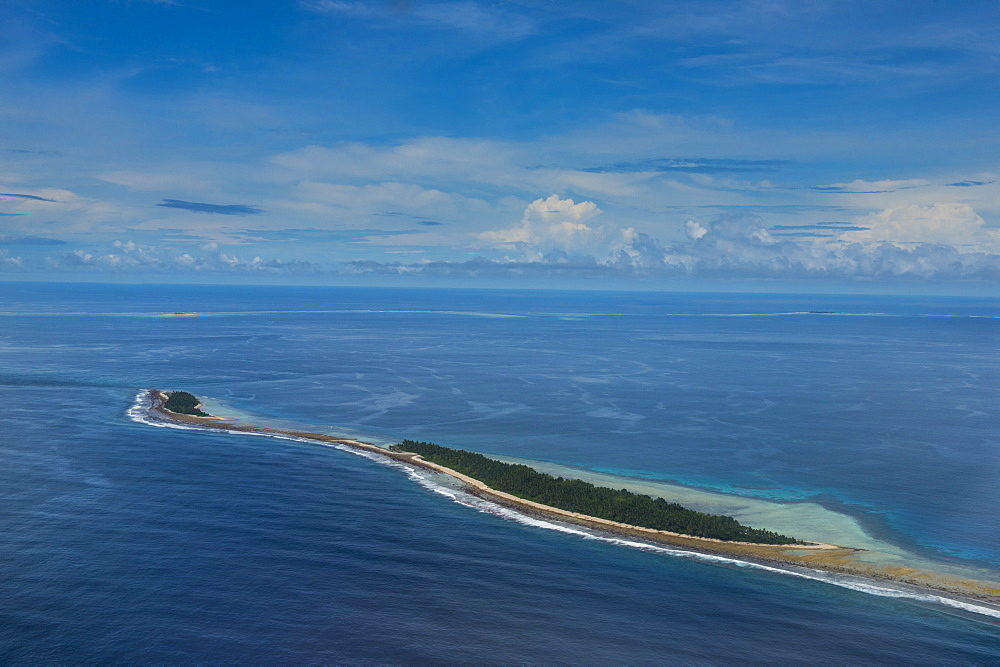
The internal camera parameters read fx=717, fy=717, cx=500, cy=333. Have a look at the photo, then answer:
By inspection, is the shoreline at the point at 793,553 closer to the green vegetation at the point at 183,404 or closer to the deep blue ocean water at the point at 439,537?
the deep blue ocean water at the point at 439,537

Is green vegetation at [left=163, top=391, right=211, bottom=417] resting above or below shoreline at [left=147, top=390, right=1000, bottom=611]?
above

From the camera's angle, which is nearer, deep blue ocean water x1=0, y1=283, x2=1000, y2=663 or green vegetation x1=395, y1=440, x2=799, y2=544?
deep blue ocean water x1=0, y1=283, x2=1000, y2=663

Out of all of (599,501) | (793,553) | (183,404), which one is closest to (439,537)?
(599,501)

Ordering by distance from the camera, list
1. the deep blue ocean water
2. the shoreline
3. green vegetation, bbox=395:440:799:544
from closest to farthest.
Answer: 1. the deep blue ocean water
2. the shoreline
3. green vegetation, bbox=395:440:799:544

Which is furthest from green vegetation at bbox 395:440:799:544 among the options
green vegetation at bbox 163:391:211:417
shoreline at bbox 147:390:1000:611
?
green vegetation at bbox 163:391:211:417

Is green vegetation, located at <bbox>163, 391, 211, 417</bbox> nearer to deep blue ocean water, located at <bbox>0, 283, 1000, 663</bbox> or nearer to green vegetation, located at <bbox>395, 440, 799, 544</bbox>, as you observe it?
deep blue ocean water, located at <bbox>0, 283, 1000, 663</bbox>

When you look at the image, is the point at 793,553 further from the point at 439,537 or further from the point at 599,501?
the point at 439,537

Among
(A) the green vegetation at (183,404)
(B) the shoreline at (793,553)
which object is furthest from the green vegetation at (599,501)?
(A) the green vegetation at (183,404)
